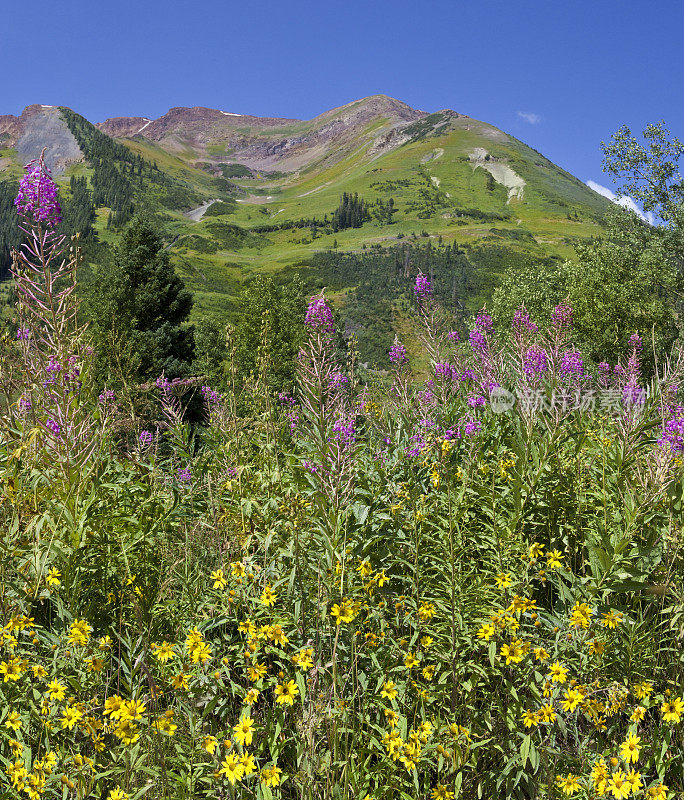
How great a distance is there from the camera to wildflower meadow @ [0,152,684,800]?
215cm

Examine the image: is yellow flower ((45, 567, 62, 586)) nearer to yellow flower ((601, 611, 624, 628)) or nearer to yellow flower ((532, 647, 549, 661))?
yellow flower ((532, 647, 549, 661))

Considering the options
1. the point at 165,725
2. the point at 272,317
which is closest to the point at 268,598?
the point at 165,725

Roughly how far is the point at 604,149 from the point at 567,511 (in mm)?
31514

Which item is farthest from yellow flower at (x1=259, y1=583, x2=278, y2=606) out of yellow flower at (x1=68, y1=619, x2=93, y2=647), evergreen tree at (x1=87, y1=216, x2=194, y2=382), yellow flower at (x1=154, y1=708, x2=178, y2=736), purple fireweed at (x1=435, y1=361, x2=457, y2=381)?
evergreen tree at (x1=87, y1=216, x2=194, y2=382)

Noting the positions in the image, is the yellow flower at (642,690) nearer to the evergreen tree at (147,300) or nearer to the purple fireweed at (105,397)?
the purple fireweed at (105,397)

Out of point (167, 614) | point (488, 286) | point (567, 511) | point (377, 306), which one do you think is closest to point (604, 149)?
point (567, 511)

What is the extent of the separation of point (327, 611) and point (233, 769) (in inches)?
31.8

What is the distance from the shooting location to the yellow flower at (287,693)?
2080 millimetres

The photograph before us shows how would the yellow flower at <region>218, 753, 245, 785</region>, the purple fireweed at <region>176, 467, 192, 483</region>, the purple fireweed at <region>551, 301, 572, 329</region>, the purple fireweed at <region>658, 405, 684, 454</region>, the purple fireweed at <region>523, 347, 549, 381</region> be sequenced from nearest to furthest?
the yellow flower at <region>218, 753, 245, 785</region> → the purple fireweed at <region>658, 405, 684, 454</region> → the purple fireweed at <region>176, 467, 192, 483</region> → the purple fireweed at <region>551, 301, 572, 329</region> → the purple fireweed at <region>523, 347, 549, 381</region>

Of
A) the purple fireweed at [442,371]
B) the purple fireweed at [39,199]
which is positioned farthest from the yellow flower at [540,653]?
the purple fireweed at [39,199]

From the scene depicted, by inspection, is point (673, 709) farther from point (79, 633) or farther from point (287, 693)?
point (79, 633)

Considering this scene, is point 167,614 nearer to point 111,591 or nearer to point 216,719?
point 111,591

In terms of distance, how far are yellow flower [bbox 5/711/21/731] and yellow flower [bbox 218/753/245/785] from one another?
2.92 feet

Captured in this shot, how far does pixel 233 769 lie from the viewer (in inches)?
74.3
